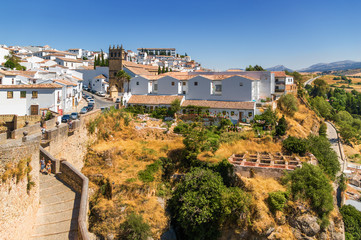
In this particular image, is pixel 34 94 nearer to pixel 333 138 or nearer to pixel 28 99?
pixel 28 99

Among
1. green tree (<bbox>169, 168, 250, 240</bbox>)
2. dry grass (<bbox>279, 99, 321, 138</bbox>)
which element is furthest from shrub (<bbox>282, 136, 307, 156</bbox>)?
green tree (<bbox>169, 168, 250, 240</bbox>)

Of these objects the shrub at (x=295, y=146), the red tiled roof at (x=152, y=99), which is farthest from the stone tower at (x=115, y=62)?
the shrub at (x=295, y=146)

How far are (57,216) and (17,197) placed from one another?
9.39ft

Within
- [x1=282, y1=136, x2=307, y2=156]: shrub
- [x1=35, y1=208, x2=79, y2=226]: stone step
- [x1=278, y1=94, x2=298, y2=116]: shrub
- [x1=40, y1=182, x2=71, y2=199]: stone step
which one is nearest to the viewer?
[x1=35, y1=208, x2=79, y2=226]: stone step

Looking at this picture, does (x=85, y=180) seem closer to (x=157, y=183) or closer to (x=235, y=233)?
(x=157, y=183)

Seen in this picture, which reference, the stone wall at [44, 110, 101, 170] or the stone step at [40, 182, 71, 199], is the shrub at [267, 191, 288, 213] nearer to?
the stone step at [40, 182, 71, 199]

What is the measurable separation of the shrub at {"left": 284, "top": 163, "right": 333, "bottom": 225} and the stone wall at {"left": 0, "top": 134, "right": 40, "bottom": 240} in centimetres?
1734

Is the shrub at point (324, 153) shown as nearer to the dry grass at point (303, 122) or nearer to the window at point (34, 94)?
the dry grass at point (303, 122)

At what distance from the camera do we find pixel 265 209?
62.6 ft

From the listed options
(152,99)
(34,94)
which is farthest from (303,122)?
(34,94)

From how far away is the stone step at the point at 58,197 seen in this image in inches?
511

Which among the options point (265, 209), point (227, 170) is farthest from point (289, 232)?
point (227, 170)

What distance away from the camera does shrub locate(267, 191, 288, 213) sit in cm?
1894

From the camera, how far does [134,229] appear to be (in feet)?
59.5
